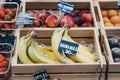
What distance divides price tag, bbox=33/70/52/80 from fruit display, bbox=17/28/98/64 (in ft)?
0.29

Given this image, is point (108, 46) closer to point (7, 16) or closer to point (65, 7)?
point (65, 7)

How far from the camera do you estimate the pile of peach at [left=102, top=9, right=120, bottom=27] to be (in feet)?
6.76

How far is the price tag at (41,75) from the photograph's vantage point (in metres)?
1.58

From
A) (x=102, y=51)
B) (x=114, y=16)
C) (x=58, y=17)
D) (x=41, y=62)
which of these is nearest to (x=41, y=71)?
(x=41, y=62)

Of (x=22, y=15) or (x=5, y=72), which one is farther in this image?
(x=22, y=15)

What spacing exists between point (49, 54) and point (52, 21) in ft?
1.02

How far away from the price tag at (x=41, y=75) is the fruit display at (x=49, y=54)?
0.29ft

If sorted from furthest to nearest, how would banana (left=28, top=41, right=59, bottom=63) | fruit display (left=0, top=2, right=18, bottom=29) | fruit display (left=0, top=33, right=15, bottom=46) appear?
1. fruit display (left=0, top=2, right=18, bottom=29)
2. fruit display (left=0, top=33, right=15, bottom=46)
3. banana (left=28, top=41, right=59, bottom=63)

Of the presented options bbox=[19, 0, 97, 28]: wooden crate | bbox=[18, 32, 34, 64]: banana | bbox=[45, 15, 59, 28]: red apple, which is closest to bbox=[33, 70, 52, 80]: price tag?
bbox=[18, 32, 34, 64]: banana

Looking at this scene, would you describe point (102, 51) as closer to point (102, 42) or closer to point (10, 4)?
point (102, 42)

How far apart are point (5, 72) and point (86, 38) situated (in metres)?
0.63

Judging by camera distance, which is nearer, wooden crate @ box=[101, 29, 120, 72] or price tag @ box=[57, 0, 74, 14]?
wooden crate @ box=[101, 29, 120, 72]

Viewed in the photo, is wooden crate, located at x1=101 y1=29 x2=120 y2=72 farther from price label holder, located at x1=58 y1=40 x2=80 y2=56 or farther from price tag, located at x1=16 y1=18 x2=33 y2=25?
price tag, located at x1=16 y1=18 x2=33 y2=25

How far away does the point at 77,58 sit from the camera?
170 centimetres
